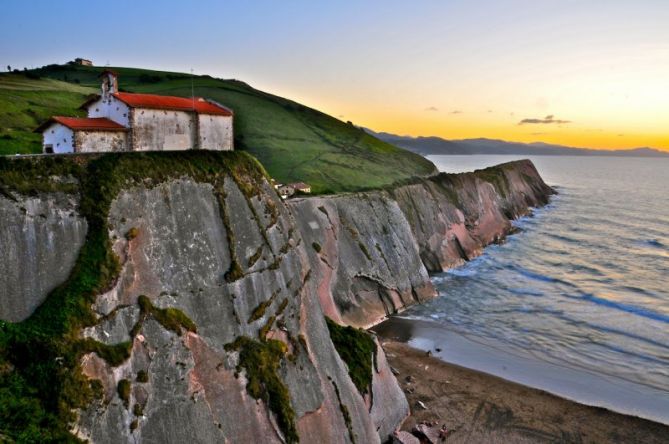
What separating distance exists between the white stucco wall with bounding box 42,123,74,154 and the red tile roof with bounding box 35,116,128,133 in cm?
29

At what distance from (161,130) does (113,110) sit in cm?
321

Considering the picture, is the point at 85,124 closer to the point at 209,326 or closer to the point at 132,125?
the point at 132,125

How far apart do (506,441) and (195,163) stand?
24851mm

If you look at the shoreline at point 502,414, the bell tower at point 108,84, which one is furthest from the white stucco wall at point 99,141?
the shoreline at point 502,414

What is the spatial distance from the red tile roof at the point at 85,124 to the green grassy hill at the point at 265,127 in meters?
15.6

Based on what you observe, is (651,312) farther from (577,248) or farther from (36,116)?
(36,116)

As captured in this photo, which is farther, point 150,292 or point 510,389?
point 510,389

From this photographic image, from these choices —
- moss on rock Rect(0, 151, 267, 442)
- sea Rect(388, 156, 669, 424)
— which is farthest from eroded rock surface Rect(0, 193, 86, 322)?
sea Rect(388, 156, 669, 424)

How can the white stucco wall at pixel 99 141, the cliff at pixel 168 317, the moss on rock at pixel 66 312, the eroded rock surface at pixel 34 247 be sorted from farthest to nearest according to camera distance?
the white stucco wall at pixel 99 141, the eroded rock surface at pixel 34 247, the cliff at pixel 168 317, the moss on rock at pixel 66 312

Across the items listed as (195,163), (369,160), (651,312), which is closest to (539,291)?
(651,312)

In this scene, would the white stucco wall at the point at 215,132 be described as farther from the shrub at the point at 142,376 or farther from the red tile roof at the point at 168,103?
the shrub at the point at 142,376

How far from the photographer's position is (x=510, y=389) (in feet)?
110

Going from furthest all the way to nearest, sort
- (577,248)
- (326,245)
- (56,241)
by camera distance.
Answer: (577,248), (326,245), (56,241)

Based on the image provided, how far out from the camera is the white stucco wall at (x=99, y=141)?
27.5m
